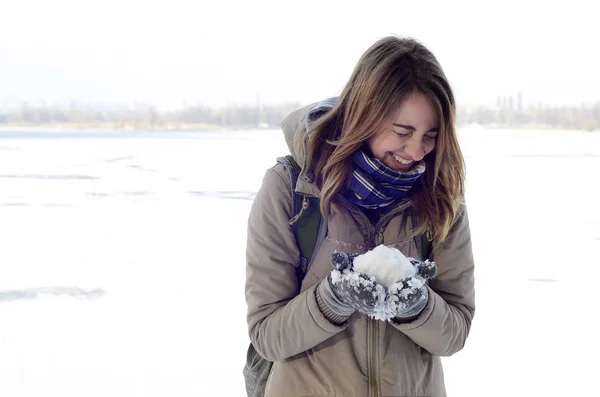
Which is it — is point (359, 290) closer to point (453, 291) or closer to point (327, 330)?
point (327, 330)

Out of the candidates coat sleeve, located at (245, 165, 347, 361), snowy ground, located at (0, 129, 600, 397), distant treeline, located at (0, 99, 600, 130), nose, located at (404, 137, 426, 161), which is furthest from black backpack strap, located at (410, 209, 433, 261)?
distant treeline, located at (0, 99, 600, 130)

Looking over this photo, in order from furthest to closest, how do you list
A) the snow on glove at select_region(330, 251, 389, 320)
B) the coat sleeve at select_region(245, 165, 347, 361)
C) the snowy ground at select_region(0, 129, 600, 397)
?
the snowy ground at select_region(0, 129, 600, 397), the coat sleeve at select_region(245, 165, 347, 361), the snow on glove at select_region(330, 251, 389, 320)

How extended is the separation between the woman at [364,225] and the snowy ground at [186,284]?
165 cm

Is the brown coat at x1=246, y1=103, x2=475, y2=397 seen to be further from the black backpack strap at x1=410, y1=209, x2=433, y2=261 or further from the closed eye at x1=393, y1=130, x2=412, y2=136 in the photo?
the closed eye at x1=393, y1=130, x2=412, y2=136

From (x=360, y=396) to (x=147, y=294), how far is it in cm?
303

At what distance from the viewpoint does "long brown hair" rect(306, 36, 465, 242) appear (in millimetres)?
1218

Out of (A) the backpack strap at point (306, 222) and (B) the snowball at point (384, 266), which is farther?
(A) the backpack strap at point (306, 222)

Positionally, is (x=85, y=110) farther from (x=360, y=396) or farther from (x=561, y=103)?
(x=360, y=396)

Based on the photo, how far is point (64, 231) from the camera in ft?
18.6

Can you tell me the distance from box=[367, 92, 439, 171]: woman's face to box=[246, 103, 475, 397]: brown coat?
0.11 meters

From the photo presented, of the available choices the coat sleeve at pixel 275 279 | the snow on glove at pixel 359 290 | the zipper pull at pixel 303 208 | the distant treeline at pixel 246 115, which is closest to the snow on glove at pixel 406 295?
the snow on glove at pixel 359 290

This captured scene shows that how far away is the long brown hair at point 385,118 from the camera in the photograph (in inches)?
47.9

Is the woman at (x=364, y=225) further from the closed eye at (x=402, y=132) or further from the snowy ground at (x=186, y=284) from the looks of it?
the snowy ground at (x=186, y=284)

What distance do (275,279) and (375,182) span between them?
262mm
